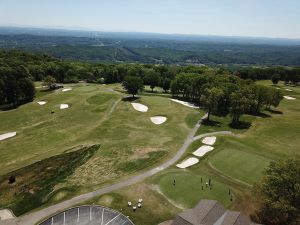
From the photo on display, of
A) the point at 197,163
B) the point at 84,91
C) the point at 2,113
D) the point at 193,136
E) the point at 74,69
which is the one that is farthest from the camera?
the point at 74,69

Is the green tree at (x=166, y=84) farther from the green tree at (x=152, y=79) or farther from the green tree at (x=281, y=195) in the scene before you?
the green tree at (x=281, y=195)

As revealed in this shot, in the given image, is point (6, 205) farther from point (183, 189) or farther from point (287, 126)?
point (287, 126)

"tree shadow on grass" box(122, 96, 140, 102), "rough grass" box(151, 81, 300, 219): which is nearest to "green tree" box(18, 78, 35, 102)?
"tree shadow on grass" box(122, 96, 140, 102)

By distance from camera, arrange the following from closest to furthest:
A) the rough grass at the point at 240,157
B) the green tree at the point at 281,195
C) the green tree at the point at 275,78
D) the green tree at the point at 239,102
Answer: the green tree at the point at 281,195 → the rough grass at the point at 240,157 → the green tree at the point at 239,102 → the green tree at the point at 275,78

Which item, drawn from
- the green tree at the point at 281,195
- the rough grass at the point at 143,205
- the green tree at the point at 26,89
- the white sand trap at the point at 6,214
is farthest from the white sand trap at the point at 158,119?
the green tree at the point at 26,89

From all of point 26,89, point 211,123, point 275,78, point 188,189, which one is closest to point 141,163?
point 188,189

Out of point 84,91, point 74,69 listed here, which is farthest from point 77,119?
point 74,69

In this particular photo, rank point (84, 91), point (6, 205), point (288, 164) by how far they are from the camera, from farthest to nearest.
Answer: point (84, 91) < point (6, 205) < point (288, 164)
